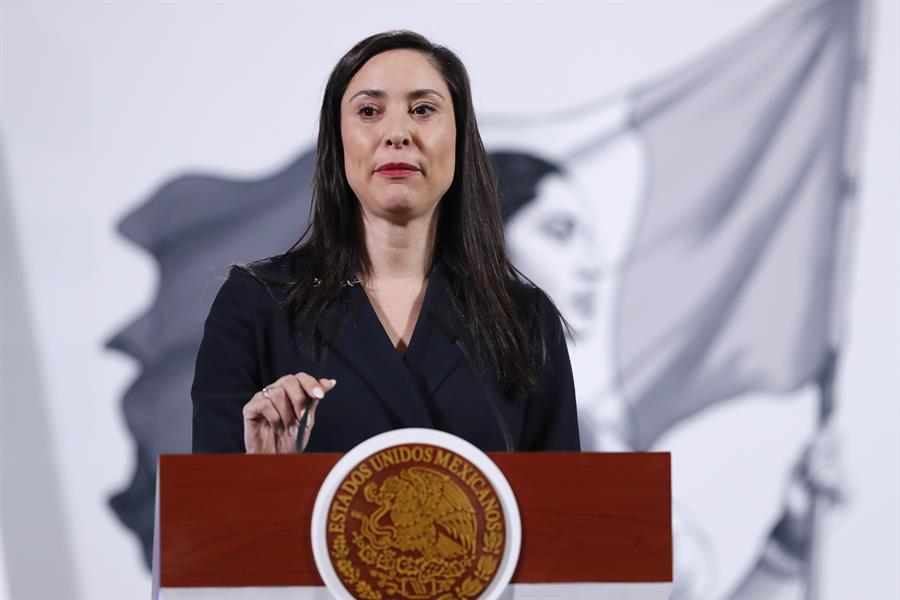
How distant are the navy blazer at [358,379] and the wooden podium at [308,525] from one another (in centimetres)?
43

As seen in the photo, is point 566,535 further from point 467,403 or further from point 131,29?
point 131,29

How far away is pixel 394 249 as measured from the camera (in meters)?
1.90

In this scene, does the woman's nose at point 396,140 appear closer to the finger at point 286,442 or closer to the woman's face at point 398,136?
the woman's face at point 398,136

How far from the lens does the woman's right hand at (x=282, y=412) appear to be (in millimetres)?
1485

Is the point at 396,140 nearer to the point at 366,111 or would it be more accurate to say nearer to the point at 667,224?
the point at 366,111

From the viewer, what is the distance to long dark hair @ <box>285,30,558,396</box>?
1.82m

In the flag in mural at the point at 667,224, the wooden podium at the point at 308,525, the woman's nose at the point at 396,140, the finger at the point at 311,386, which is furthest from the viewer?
the flag in mural at the point at 667,224

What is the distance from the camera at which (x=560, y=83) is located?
121 inches

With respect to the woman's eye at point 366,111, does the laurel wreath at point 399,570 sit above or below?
below

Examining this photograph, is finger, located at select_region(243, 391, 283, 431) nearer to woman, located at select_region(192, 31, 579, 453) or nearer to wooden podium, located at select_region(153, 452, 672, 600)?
woman, located at select_region(192, 31, 579, 453)

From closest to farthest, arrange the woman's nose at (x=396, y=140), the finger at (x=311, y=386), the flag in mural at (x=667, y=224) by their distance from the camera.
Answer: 1. the finger at (x=311, y=386)
2. the woman's nose at (x=396, y=140)
3. the flag in mural at (x=667, y=224)

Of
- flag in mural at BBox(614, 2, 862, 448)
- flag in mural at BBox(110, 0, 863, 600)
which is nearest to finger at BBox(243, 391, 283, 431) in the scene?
flag in mural at BBox(110, 0, 863, 600)

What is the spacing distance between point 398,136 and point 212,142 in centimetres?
125

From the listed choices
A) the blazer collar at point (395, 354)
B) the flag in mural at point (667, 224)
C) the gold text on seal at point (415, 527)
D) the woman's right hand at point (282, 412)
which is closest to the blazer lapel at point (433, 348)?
the blazer collar at point (395, 354)
